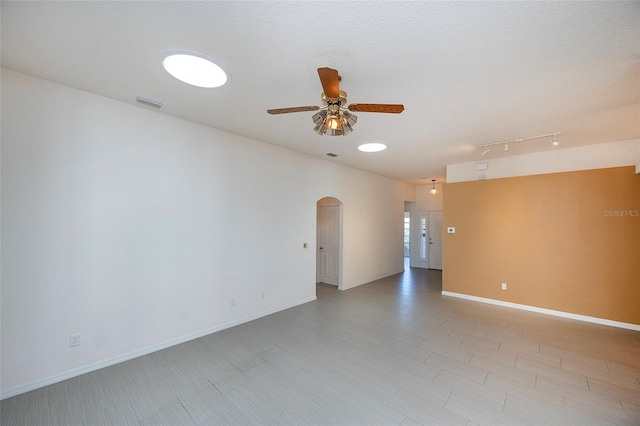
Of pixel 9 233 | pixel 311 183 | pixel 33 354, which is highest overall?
pixel 311 183

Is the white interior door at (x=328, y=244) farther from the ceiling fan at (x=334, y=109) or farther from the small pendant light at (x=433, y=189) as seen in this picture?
the small pendant light at (x=433, y=189)

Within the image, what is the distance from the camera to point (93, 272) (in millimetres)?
2773

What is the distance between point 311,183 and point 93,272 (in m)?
3.69

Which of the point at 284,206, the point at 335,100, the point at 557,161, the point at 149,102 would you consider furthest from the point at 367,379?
the point at 557,161

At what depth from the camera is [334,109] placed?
90.9 inches

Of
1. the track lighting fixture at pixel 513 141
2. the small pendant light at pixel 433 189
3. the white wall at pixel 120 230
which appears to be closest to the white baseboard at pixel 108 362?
the white wall at pixel 120 230

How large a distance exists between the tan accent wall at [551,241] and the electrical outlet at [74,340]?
21.0 feet

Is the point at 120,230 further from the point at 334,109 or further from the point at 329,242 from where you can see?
the point at 329,242

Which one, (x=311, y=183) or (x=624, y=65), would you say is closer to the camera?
(x=624, y=65)

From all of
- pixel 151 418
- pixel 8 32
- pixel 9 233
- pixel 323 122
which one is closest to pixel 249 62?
pixel 323 122

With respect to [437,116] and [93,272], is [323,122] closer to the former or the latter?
[437,116]

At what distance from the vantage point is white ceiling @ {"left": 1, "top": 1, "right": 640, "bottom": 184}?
166cm

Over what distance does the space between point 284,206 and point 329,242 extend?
2279 millimetres

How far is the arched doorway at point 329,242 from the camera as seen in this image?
6.35 metres
